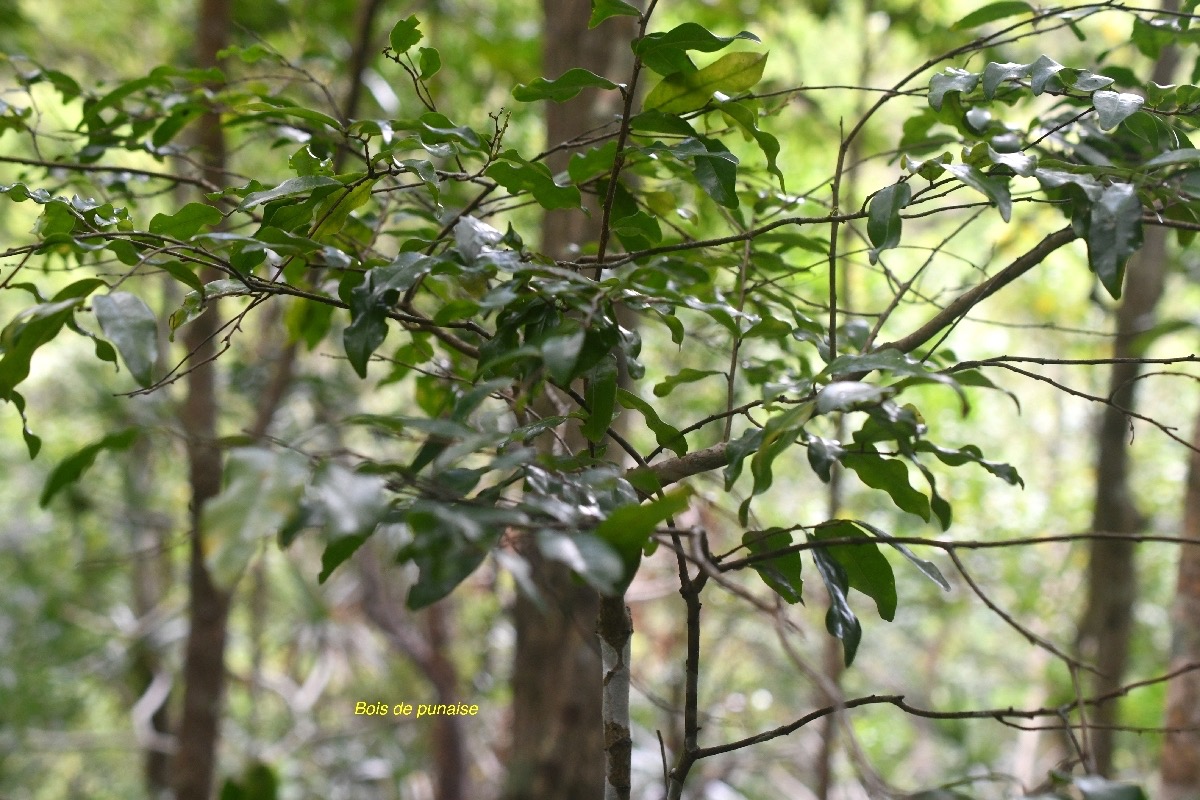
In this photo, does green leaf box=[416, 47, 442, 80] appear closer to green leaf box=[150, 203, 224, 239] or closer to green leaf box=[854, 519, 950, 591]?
green leaf box=[150, 203, 224, 239]

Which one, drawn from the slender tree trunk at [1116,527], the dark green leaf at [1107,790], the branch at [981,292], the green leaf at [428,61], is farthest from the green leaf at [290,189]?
the slender tree trunk at [1116,527]

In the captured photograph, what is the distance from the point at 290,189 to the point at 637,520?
277mm

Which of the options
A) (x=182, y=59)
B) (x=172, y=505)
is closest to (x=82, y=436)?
(x=172, y=505)

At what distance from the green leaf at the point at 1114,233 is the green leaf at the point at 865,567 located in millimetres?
200

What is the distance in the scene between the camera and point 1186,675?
4.28 feet

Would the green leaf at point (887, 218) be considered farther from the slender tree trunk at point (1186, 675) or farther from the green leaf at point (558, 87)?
the slender tree trunk at point (1186, 675)

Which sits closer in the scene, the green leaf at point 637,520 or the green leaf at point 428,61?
the green leaf at point 637,520

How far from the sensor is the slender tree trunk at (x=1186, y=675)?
129cm

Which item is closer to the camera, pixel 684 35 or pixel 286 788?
pixel 684 35

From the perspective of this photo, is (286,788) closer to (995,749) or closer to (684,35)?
(995,749)

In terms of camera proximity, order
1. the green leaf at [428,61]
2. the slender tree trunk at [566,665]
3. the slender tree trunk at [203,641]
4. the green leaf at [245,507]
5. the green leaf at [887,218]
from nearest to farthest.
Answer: the green leaf at [245,507] → the green leaf at [887,218] → the green leaf at [428,61] → the slender tree trunk at [566,665] → the slender tree trunk at [203,641]

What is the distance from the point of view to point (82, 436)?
379cm

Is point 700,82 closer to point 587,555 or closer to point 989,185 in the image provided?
point 989,185

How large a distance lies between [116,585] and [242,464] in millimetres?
4498
